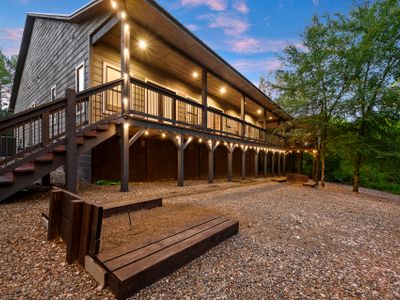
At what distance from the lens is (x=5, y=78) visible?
90.1 feet

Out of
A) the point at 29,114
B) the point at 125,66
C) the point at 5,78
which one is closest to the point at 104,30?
the point at 125,66

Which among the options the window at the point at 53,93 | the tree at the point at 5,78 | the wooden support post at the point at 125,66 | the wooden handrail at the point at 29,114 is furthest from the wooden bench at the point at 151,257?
the tree at the point at 5,78

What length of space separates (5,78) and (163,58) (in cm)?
3248

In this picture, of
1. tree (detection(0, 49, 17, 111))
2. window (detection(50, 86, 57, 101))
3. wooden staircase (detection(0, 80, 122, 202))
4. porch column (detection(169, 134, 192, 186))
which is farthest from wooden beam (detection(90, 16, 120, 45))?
tree (detection(0, 49, 17, 111))

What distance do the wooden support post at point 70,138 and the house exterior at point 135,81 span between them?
474mm

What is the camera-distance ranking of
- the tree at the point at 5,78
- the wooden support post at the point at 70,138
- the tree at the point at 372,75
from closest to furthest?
the wooden support post at the point at 70,138 < the tree at the point at 372,75 < the tree at the point at 5,78

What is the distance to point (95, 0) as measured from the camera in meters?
6.14

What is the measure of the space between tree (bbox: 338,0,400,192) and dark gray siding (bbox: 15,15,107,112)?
11.0 meters

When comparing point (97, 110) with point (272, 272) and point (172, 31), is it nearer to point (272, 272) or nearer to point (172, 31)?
point (172, 31)

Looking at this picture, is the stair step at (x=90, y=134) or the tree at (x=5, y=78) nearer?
the stair step at (x=90, y=134)

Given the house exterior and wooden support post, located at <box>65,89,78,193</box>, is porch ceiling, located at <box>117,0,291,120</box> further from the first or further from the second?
wooden support post, located at <box>65,89,78,193</box>

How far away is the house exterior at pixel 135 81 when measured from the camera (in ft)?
19.3

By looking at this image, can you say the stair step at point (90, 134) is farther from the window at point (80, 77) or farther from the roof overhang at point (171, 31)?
the roof overhang at point (171, 31)

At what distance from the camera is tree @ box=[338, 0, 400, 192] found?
8.98 m
